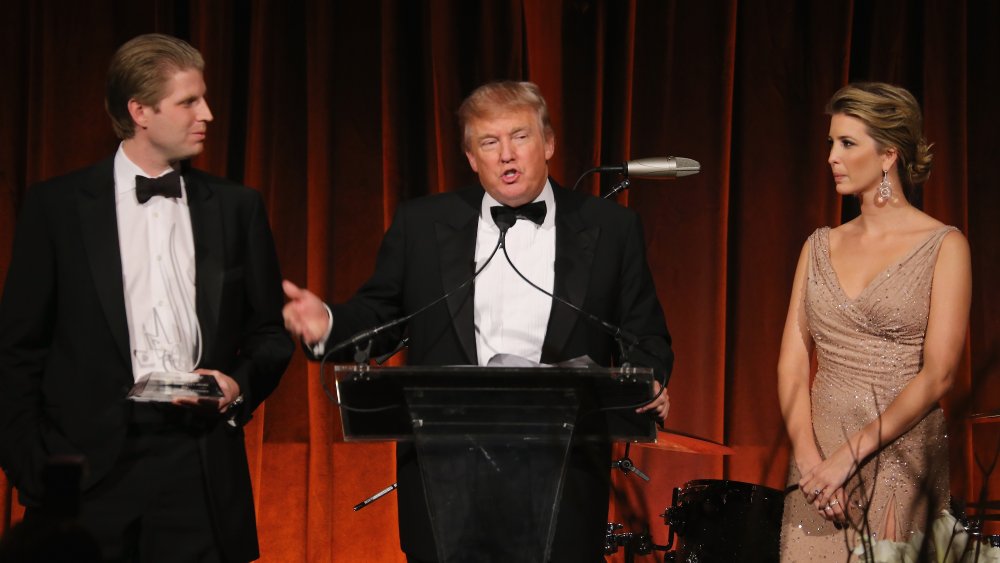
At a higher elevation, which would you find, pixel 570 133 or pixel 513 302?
pixel 570 133

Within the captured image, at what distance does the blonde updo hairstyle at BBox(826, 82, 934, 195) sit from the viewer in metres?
2.77

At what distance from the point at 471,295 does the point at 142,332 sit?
717 millimetres

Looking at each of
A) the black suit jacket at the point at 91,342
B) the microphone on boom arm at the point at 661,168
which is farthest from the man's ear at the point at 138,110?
the microphone on boom arm at the point at 661,168

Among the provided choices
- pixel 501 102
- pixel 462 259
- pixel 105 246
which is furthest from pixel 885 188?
pixel 105 246

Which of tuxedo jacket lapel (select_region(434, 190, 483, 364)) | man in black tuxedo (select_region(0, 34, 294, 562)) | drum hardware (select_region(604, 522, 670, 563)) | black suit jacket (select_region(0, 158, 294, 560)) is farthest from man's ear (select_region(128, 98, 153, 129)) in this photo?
drum hardware (select_region(604, 522, 670, 563))

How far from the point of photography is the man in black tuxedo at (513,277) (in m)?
2.36

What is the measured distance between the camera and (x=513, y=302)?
2.48 m

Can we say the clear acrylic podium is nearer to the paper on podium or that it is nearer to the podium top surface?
the podium top surface

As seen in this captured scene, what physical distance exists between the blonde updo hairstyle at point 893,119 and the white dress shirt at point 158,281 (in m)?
1.67

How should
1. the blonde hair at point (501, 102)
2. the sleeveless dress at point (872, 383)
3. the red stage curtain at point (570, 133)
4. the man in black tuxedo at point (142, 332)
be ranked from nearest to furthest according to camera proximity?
1. the man in black tuxedo at point (142, 332)
2. the blonde hair at point (501, 102)
3. the sleeveless dress at point (872, 383)
4. the red stage curtain at point (570, 133)

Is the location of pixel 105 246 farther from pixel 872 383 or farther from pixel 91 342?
pixel 872 383

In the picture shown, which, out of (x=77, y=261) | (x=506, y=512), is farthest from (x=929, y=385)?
(x=77, y=261)

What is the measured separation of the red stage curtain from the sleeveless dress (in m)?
1.31

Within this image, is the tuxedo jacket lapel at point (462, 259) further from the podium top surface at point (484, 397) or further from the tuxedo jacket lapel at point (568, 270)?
the podium top surface at point (484, 397)
